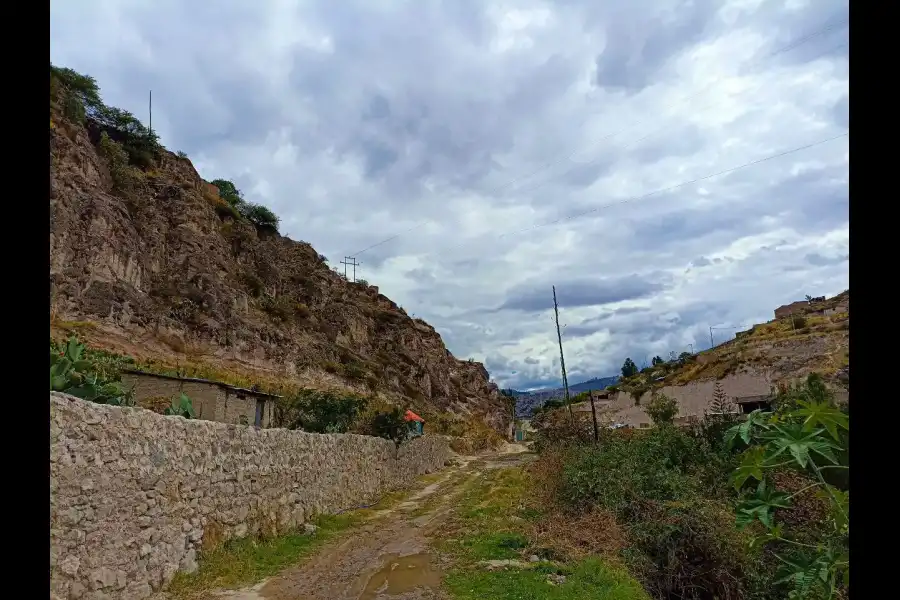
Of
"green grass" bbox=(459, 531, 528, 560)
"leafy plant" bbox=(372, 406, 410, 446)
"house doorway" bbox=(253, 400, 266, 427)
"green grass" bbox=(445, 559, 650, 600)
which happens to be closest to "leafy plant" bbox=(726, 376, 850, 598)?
"green grass" bbox=(445, 559, 650, 600)

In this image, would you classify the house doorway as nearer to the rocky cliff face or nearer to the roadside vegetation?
the rocky cliff face

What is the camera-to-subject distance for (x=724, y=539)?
33.8 ft

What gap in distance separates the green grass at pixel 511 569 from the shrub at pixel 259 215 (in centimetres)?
4808

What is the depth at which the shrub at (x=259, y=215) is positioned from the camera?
188 ft

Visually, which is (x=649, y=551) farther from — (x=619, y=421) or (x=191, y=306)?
(x=191, y=306)

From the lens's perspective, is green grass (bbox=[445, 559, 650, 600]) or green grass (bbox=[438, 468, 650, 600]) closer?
green grass (bbox=[445, 559, 650, 600])

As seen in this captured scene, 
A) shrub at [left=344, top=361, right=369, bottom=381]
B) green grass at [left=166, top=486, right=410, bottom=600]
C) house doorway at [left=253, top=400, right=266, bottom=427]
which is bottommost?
green grass at [left=166, top=486, right=410, bottom=600]

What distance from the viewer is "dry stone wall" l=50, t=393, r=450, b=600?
6.67m

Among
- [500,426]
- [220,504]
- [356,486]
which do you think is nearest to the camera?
[220,504]

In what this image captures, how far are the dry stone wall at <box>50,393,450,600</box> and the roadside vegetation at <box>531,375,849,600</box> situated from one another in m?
4.93

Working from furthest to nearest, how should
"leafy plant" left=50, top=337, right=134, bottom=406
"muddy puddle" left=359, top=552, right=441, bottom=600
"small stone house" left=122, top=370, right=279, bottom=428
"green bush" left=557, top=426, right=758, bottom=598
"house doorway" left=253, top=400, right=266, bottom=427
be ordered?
"house doorway" left=253, top=400, right=266, bottom=427, "small stone house" left=122, top=370, right=279, bottom=428, "green bush" left=557, top=426, right=758, bottom=598, "muddy puddle" left=359, top=552, right=441, bottom=600, "leafy plant" left=50, top=337, right=134, bottom=406
